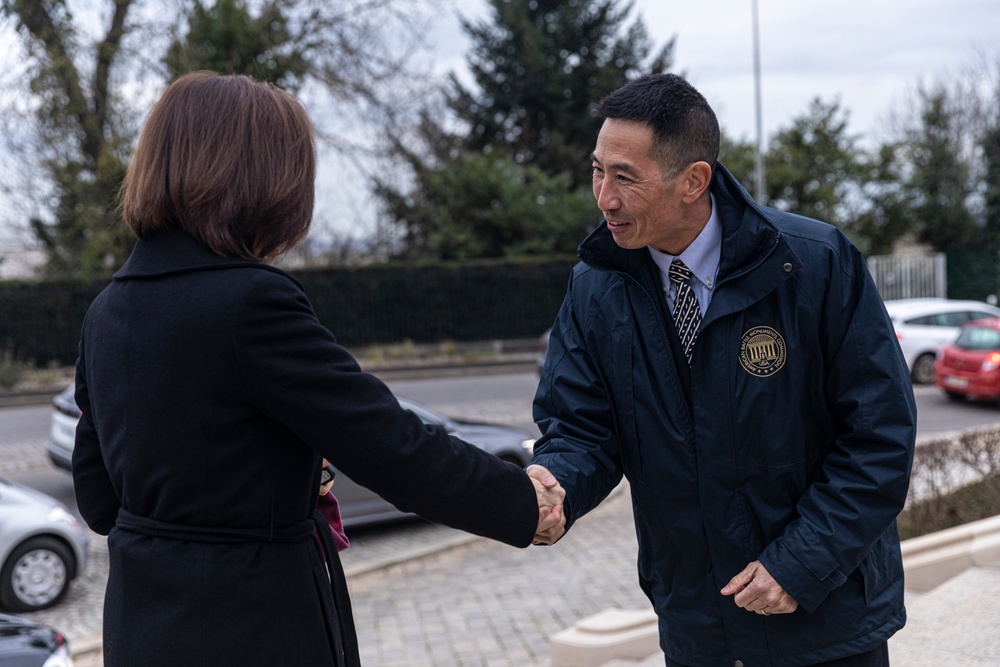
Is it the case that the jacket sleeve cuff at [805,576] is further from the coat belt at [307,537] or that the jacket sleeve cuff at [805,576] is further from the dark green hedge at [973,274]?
the dark green hedge at [973,274]

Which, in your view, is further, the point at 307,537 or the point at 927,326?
the point at 927,326

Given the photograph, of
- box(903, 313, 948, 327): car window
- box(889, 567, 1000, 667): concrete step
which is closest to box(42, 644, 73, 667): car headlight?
box(889, 567, 1000, 667): concrete step

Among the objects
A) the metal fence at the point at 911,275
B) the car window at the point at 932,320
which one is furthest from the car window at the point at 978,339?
the metal fence at the point at 911,275

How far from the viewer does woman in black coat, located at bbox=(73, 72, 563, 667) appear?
201 cm

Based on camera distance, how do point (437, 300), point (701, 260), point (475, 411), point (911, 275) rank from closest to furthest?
point (701, 260)
point (475, 411)
point (437, 300)
point (911, 275)

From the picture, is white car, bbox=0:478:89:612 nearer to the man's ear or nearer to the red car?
the man's ear

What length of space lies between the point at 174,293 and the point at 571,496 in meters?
1.29

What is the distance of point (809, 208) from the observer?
101 ft

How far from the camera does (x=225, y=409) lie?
6.61ft

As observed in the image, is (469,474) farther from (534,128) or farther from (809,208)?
(534,128)

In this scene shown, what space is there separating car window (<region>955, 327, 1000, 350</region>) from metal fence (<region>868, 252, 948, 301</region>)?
13533 mm

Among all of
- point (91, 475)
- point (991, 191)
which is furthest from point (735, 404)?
point (991, 191)

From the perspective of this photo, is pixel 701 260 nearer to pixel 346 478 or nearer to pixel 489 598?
pixel 489 598

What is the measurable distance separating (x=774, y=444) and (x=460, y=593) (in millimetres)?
5380
